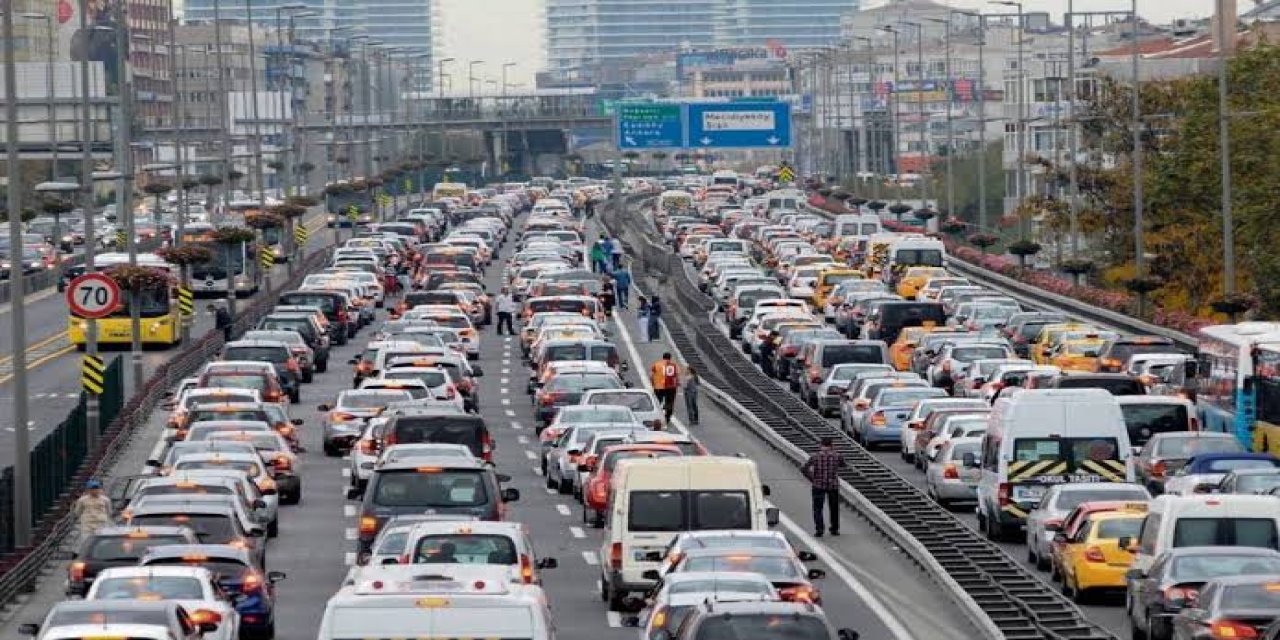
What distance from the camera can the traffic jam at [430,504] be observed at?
2464cm

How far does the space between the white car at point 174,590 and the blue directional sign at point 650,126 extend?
375ft

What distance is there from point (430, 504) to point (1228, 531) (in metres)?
9.13

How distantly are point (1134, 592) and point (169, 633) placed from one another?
10.8 meters

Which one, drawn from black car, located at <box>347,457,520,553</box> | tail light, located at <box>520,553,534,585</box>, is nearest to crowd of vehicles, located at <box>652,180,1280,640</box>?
tail light, located at <box>520,553,534,585</box>

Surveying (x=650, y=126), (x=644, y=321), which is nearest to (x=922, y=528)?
(x=644, y=321)

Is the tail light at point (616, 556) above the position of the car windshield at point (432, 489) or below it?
below

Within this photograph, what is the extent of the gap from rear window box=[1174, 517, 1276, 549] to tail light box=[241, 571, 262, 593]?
8752 mm

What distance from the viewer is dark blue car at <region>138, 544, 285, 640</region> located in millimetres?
31703

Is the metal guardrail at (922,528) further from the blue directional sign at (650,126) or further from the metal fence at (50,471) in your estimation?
the blue directional sign at (650,126)

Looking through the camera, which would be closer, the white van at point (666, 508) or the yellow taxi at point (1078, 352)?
the white van at point (666, 508)

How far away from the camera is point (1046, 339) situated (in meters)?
68.6

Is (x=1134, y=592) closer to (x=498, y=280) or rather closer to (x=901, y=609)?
(x=901, y=609)

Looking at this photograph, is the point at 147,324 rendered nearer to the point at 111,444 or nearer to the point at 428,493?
the point at 111,444

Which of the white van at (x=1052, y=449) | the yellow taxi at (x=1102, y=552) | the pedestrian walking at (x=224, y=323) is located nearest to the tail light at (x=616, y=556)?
the yellow taxi at (x=1102, y=552)
